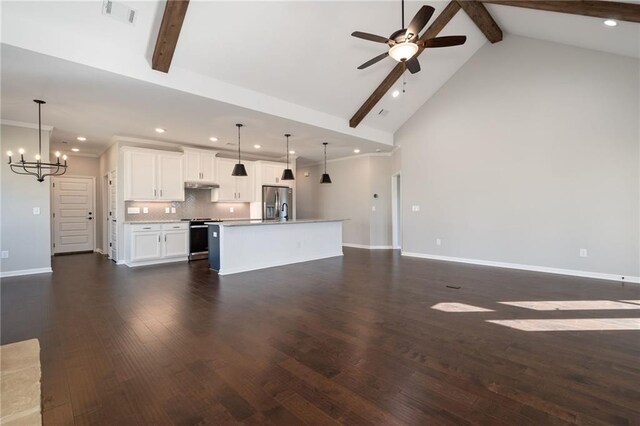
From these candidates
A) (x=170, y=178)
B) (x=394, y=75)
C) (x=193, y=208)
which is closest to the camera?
(x=394, y=75)

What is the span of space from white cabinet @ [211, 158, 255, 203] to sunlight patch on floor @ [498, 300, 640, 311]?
20.9 ft

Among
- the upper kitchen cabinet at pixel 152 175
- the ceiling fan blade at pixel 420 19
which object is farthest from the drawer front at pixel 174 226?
the ceiling fan blade at pixel 420 19

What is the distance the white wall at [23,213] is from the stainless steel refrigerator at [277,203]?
448cm

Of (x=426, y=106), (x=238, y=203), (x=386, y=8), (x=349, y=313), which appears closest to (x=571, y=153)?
(x=426, y=106)

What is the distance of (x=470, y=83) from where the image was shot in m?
6.12

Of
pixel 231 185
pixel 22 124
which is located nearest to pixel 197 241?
pixel 231 185

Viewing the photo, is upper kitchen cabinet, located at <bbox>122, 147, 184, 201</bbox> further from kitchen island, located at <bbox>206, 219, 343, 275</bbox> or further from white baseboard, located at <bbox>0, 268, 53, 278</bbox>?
white baseboard, located at <bbox>0, 268, 53, 278</bbox>

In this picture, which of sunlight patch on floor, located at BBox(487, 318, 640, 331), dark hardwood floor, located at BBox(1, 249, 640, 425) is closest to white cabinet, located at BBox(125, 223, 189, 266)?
dark hardwood floor, located at BBox(1, 249, 640, 425)

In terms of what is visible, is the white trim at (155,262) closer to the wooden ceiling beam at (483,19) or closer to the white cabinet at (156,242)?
the white cabinet at (156,242)

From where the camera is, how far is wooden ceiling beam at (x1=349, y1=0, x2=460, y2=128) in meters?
4.75

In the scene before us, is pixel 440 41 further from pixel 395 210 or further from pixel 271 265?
pixel 395 210

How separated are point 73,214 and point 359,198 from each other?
7.88 meters

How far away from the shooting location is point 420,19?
2988mm

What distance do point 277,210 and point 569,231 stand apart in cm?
642
